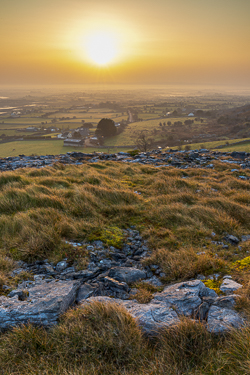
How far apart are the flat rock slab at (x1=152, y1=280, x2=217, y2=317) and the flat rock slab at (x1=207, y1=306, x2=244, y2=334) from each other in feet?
0.83

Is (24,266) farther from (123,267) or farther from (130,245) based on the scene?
(130,245)

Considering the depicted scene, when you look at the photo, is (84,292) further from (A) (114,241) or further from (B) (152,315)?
(A) (114,241)

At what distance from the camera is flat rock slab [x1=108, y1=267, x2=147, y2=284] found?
3.80 meters

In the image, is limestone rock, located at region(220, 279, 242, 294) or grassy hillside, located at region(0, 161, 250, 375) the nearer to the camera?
grassy hillside, located at region(0, 161, 250, 375)

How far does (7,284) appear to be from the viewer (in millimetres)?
3426

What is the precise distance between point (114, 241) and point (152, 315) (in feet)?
7.91

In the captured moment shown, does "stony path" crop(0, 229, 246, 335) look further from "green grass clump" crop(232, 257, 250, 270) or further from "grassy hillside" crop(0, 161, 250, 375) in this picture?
"green grass clump" crop(232, 257, 250, 270)

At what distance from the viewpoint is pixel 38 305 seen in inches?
115

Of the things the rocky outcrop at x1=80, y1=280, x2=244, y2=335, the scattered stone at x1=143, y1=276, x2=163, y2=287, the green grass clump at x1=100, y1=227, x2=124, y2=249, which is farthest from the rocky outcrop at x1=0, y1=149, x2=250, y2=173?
the rocky outcrop at x1=80, y1=280, x2=244, y2=335

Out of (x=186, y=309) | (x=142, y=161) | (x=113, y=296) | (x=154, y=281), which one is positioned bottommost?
(x=154, y=281)

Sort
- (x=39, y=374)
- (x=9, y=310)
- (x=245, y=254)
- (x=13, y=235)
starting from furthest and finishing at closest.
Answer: (x=13, y=235), (x=245, y=254), (x=9, y=310), (x=39, y=374)

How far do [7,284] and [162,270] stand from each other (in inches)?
121

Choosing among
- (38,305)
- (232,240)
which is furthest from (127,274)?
(232,240)

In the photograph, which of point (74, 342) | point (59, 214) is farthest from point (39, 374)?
point (59, 214)
